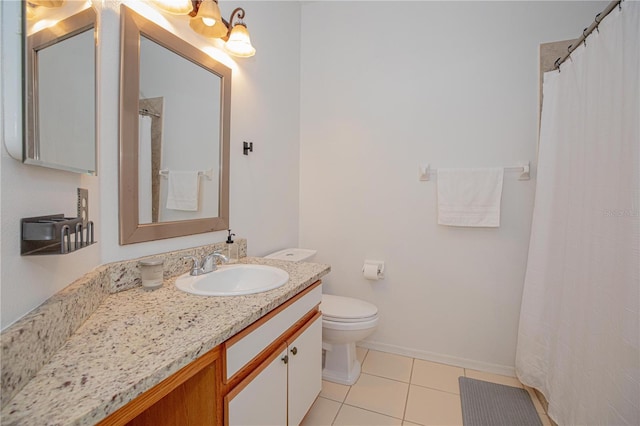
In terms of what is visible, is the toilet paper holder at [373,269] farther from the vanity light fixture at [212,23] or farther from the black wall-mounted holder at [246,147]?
the vanity light fixture at [212,23]

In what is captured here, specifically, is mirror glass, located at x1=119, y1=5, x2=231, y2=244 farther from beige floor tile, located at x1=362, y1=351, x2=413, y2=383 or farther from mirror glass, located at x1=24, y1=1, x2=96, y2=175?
beige floor tile, located at x1=362, y1=351, x2=413, y2=383

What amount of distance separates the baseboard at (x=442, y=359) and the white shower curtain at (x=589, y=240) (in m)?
0.25

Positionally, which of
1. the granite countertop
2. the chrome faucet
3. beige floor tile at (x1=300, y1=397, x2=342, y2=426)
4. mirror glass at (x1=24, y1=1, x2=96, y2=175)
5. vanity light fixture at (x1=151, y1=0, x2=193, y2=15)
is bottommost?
beige floor tile at (x1=300, y1=397, x2=342, y2=426)

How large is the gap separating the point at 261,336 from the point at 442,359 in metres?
1.65

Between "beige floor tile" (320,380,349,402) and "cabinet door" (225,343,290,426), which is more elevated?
"cabinet door" (225,343,290,426)

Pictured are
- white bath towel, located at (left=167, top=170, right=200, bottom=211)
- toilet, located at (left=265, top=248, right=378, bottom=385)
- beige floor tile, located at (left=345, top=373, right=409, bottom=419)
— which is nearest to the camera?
white bath towel, located at (left=167, top=170, right=200, bottom=211)

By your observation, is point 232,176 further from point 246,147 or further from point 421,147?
point 421,147

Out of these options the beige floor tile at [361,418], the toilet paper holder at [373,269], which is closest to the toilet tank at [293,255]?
the toilet paper holder at [373,269]

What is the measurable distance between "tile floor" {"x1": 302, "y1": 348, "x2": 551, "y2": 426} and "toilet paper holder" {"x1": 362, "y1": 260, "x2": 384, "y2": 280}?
601 millimetres

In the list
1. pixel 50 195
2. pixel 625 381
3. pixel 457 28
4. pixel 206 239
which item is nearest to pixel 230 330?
pixel 50 195

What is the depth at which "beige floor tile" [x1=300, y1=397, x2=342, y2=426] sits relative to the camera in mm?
1564

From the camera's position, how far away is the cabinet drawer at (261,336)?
2.96ft

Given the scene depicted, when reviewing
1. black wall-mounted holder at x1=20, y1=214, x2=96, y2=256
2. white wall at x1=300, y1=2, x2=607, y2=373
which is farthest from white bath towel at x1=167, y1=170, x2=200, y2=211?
white wall at x1=300, y1=2, x2=607, y2=373

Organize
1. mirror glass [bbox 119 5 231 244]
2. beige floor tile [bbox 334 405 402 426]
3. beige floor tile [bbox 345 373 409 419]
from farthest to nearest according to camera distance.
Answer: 1. beige floor tile [bbox 345 373 409 419]
2. beige floor tile [bbox 334 405 402 426]
3. mirror glass [bbox 119 5 231 244]
